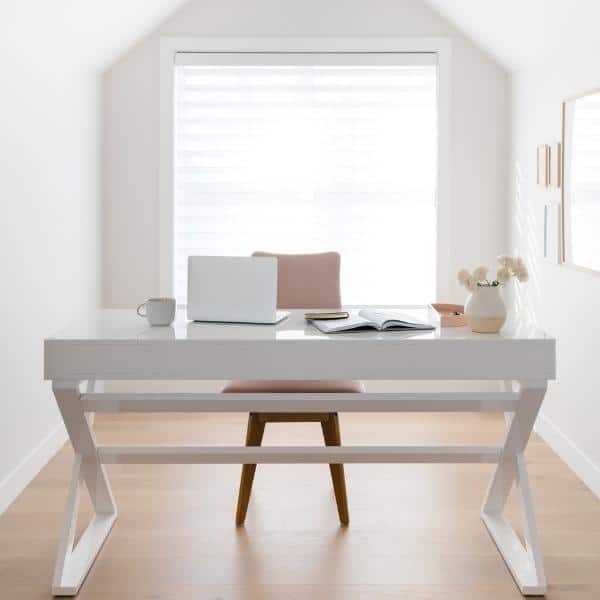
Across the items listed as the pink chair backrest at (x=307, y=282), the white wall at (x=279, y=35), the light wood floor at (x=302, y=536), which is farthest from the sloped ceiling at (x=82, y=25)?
the light wood floor at (x=302, y=536)

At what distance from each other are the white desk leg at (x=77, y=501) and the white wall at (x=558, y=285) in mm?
1928

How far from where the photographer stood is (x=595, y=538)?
312 cm

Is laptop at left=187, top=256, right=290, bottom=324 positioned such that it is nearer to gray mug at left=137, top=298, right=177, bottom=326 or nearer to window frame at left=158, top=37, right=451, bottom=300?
gray mug at left=137, top=298, right=177, bottom=326

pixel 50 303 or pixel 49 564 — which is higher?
pixel 50 303

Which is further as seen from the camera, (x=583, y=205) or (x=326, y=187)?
(x=326, y=187)

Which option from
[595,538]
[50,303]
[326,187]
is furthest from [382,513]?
[326,187]

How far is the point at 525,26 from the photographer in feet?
13.9

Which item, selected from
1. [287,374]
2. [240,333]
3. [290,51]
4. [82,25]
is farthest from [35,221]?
[290,51]

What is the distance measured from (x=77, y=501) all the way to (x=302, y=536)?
80 cm

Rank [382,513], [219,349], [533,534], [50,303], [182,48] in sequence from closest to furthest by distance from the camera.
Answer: [219,349], [533,534], [382,513], [50,303], [182,48]

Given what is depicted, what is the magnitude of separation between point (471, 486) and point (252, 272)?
152 cm

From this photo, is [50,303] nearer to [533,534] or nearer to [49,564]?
[49,564]

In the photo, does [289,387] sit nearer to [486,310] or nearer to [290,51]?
[486,310]

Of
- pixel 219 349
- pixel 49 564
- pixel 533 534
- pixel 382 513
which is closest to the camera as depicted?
pixel 219 349
